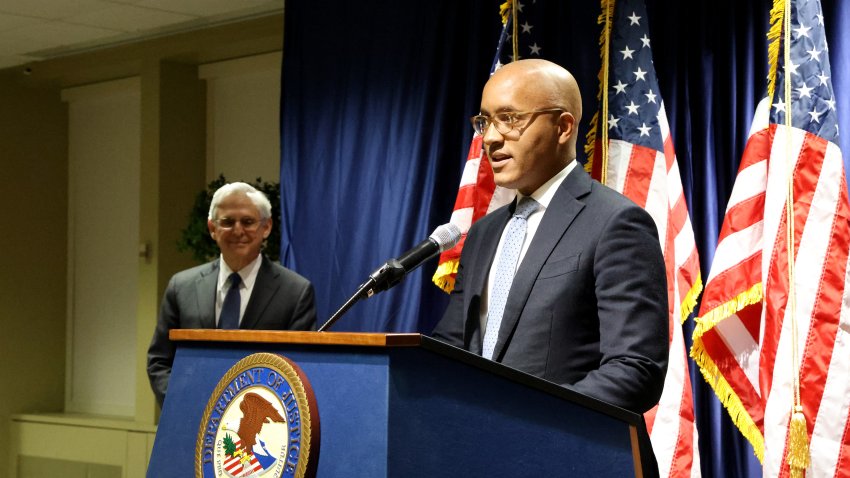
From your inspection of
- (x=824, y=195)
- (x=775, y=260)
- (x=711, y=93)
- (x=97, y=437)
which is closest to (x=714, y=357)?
(x=775, y=260)

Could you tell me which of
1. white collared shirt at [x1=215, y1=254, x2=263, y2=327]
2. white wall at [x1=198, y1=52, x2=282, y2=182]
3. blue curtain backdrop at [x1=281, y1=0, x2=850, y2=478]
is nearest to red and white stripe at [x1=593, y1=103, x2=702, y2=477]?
blue curtain backdrop at [x1=281, y1=0, x2=850, y2=478]

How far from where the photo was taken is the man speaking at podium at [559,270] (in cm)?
190

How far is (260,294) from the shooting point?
153 inches

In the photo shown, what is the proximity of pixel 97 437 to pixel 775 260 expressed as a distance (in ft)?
17.0

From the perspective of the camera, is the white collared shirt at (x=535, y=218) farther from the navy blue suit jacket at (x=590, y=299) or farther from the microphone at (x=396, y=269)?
the microphone at (x=396, y=269)

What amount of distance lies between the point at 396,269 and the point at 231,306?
2.12 m

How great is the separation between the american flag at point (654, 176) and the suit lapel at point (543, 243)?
169 centimetres

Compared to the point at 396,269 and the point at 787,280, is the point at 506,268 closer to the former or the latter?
the point at 396,269

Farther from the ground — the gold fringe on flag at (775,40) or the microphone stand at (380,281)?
the gold fringe on flag at (775,40)

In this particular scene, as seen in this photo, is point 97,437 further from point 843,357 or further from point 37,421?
point 843,357

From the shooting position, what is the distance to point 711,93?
415 cm

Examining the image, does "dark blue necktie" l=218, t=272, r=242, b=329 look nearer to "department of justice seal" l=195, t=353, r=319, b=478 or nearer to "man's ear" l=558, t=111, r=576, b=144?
"man's ear" l=558, t=111, r=576, b=144

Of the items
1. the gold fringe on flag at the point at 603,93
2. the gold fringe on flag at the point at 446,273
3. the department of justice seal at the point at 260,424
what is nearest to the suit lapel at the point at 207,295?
the gold fringe on flag at the point at 446,273

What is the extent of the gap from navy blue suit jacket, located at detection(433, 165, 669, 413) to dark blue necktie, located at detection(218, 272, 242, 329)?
200 centimetres
